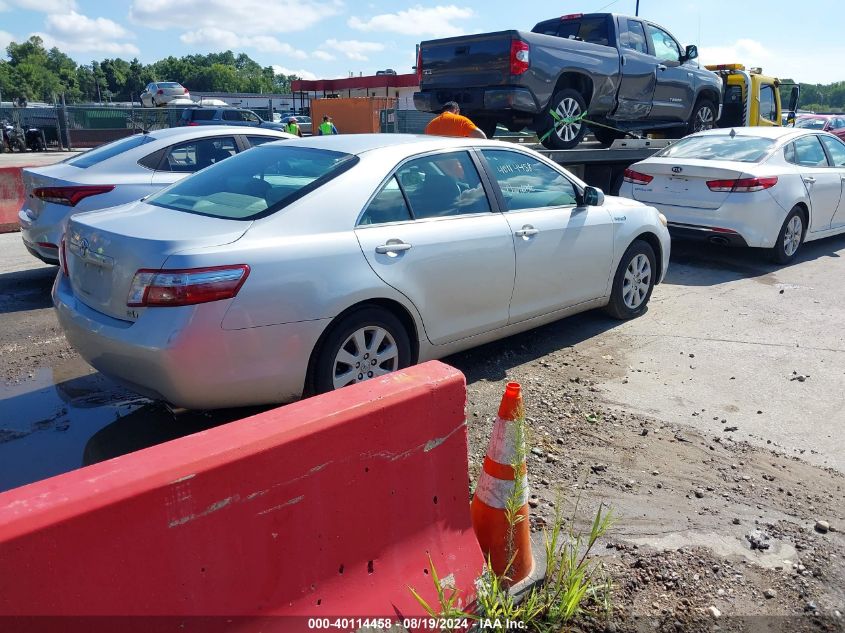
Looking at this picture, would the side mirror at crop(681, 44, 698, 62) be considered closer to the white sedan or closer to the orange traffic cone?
the white sedan

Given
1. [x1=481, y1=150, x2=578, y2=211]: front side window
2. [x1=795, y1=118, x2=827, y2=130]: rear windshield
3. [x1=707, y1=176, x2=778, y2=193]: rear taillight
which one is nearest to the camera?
[x1=481, y1=150, x2=578, y2=211]: front side window

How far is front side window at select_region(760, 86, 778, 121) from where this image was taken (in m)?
14.3

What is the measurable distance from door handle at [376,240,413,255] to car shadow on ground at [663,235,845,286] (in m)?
4.73

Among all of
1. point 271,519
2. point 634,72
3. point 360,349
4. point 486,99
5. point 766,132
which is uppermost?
point 634,72

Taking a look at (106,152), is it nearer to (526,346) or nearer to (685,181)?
(526,346)

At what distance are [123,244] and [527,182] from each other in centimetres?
296

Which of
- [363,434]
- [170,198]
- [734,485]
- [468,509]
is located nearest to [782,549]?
[734,485]

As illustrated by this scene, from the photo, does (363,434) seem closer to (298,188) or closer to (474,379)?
(298,188)

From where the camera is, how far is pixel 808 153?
925 cm

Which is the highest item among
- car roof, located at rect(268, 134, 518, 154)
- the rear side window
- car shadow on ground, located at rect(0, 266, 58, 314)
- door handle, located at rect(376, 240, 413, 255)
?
the rear side window

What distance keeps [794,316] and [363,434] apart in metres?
5.73

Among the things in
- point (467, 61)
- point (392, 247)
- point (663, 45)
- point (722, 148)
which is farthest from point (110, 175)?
point (663, 45)

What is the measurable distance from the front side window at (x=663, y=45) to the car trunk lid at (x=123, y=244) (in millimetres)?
9098

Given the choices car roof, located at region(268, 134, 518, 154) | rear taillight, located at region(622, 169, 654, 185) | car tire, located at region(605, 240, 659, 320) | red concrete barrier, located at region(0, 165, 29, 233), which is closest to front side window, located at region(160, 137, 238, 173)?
car roof, located at region(268, 134, 518, 154)
